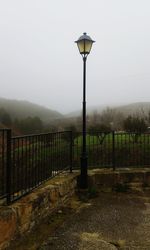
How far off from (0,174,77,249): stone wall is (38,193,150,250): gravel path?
34 centimetres

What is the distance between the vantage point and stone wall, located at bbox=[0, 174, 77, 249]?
3.38 metres

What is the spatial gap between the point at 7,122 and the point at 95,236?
17130 mm

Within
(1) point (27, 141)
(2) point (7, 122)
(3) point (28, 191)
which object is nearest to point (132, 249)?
(3) point (28, 191)

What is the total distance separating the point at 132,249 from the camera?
3465 mm

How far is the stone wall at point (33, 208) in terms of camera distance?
11.1 ft

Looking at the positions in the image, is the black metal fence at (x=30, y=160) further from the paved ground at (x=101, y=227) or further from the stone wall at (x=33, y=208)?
the paved ground at (x=101, y=227)

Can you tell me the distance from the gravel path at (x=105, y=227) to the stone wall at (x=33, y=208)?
1.13 feet

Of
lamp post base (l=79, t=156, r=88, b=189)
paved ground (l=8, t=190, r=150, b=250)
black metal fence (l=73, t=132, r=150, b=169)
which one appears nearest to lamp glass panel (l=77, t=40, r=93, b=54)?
black metal fence (l=73, t=132, r=150, b=169)

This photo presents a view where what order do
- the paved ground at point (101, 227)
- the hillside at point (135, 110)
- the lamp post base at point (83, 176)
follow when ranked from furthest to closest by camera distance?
the hillside at point (135, 110), the lamp post base at point (83, 176), the paved ground at point (101, 227)

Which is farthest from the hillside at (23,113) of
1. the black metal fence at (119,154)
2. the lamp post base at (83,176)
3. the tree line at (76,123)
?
the lamp post base at (83,176)

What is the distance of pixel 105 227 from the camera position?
4164 mm

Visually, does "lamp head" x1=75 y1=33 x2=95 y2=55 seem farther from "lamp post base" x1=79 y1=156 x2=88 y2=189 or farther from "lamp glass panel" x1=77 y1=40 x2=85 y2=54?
"lamp post base" x1=79 y1=156 x2=88 y2=189

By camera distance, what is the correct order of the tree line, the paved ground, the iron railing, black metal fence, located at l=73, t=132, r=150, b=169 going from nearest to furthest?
the paved ground < the iron railing < black metal fence, located at l=73, t=132, r=150, b=169 < the tree line

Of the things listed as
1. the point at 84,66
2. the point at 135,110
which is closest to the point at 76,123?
the point at 135,110
